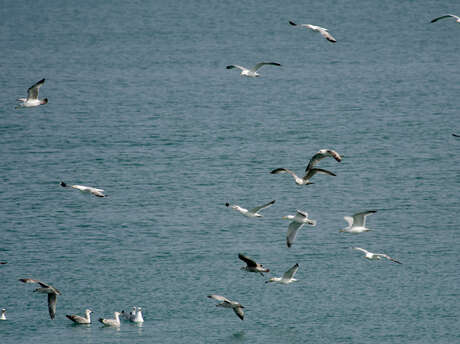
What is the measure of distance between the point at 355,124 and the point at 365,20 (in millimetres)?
73038

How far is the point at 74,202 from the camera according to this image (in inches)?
3054

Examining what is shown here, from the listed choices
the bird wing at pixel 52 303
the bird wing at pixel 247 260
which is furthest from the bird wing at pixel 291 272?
the bird wing at pixel 52 303

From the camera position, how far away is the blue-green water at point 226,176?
172ft

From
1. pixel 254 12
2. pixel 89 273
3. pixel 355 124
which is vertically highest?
pixel 89 273

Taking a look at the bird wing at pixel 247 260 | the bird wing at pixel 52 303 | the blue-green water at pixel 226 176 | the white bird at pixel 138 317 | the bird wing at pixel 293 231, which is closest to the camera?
the bird wing at pixel 247 260

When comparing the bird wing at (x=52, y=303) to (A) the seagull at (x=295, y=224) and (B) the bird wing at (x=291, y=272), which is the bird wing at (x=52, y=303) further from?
(A) the seagull at (x=295, y=224)

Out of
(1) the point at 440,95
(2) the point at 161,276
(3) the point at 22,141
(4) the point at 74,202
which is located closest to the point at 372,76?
(1) the point at 440,95

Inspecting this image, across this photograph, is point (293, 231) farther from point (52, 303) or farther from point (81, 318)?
point (81, 318)

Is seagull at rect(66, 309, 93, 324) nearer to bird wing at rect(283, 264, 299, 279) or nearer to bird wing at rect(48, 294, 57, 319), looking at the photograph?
bird wing at rect(48, 294, 57, 319)

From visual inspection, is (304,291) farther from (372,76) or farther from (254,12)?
(254,12)

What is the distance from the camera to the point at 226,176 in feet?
277

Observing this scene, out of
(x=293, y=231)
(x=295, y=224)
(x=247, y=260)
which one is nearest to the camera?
(x=247, y=260)

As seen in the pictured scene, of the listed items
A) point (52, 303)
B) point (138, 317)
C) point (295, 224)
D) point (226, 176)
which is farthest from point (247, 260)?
point (226, 176)

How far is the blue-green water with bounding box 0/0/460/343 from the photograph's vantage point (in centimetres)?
5238
